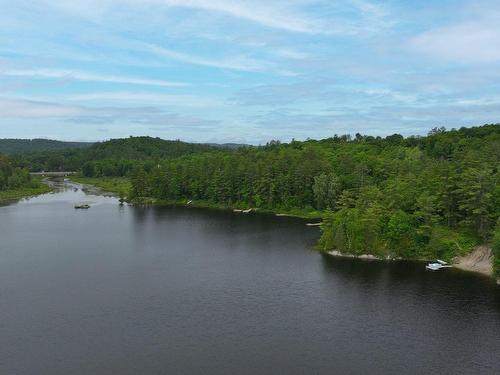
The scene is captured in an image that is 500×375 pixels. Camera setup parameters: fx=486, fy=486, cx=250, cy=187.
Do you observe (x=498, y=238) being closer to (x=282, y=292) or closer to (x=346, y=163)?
(x=282, y=292)

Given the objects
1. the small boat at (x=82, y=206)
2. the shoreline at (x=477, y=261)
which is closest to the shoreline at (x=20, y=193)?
the small boat at (x=82, y=206)

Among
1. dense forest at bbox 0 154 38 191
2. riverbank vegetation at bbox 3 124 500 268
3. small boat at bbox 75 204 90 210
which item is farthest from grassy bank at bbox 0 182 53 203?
small boat at bbox 75 204 90 210

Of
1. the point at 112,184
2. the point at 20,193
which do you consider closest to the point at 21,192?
the point at 20,193

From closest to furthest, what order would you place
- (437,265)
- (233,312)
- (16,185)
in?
(233,312) < (437,265) < (16,185)

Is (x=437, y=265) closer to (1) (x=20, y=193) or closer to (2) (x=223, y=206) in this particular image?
(2) (x=223, y=206)

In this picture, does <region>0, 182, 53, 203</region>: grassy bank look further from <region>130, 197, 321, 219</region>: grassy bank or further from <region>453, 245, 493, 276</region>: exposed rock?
<region>453, 245, 493, 276</region>: exposed rock

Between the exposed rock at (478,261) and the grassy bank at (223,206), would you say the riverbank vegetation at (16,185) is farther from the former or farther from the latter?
the exposed rock at (478,261)

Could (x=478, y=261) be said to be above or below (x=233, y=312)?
above
